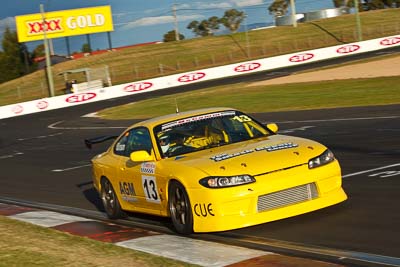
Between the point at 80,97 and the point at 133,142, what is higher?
the point at 133,142

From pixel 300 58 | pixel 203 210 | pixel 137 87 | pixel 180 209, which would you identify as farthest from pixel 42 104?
pixel 203 210

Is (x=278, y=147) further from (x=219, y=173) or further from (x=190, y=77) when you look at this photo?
(x=190, y=77)

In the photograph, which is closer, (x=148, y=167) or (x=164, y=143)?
(x=148, y=167)

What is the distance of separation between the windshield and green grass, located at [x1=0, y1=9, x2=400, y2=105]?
6335 cm

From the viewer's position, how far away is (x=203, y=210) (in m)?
8.11

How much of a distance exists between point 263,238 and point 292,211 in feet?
1.38

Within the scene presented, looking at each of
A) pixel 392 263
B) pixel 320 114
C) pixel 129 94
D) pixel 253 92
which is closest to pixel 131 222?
pixel 392 263

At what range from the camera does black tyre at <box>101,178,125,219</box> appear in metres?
10.2

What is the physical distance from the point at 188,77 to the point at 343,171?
159 feet

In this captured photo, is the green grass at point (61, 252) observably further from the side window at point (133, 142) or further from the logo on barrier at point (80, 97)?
the logo on barrier at point (80, 97)

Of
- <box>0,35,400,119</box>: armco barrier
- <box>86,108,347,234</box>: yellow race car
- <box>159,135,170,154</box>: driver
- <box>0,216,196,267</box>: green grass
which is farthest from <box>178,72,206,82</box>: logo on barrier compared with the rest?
<box>0,216,196,267</box>: green grass

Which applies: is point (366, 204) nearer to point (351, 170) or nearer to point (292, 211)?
point (292, 211)

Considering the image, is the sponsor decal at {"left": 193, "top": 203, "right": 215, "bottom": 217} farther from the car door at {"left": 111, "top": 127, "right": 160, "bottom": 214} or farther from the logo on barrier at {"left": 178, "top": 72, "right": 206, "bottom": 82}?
the logo on barrier at {"left": 178, "top": 72, "right": 206, "bottom": 82}

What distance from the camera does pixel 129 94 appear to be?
56219 millimetres
